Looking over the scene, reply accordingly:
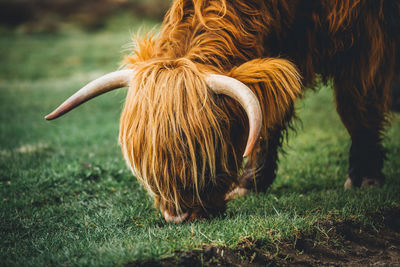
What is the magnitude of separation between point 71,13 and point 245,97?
2995 cm

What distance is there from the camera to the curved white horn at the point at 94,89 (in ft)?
8.05

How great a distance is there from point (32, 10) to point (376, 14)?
29.5 m

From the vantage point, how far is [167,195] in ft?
8.09

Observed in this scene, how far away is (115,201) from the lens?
340 centimetres

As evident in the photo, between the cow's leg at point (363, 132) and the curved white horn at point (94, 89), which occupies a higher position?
the curved white horn at point (94, 89)

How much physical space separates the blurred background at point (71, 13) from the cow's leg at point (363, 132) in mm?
24188

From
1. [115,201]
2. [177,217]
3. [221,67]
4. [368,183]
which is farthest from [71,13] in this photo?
[177,217]

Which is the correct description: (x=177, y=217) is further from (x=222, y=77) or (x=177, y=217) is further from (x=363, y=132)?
(x=363, y=132)

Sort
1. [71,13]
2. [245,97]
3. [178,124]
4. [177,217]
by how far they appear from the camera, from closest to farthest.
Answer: [245,97], [178,124], [177,217], [71,13]

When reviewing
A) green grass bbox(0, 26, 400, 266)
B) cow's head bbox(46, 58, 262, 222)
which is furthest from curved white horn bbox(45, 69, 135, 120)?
green grass bbox(0, 26, 400, 266)

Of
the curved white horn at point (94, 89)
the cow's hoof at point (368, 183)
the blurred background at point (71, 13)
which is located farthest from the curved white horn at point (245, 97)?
the blurred background at point (71, 13)

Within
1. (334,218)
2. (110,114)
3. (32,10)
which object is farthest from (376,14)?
(32,10)

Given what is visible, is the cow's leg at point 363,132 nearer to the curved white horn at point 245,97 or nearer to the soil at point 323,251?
the soil at point 323,251

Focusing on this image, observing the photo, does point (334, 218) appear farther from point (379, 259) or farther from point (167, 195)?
point (167, 195)
